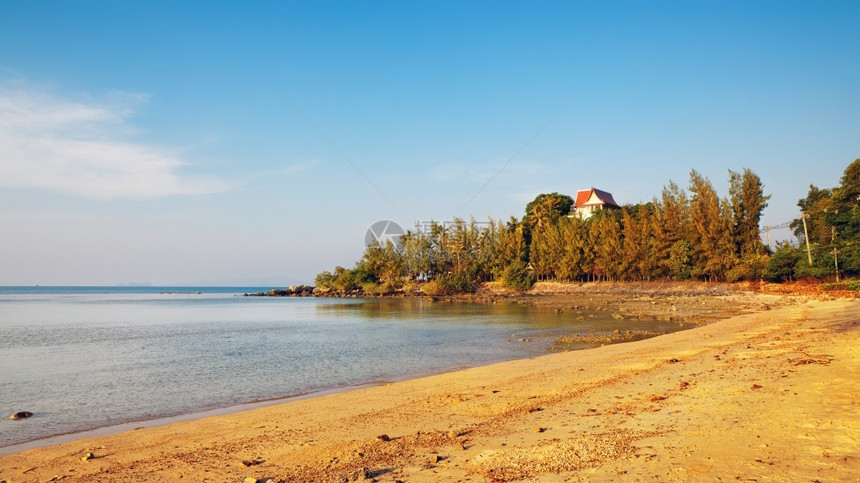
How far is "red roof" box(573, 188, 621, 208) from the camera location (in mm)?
101000

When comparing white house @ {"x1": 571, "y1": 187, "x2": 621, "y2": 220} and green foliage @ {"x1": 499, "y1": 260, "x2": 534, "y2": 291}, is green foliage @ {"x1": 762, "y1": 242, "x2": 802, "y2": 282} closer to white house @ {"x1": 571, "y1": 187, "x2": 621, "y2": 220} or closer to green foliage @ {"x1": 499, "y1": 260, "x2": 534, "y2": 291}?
green foliage @ {"x1": 499, "y1": 260, "x2": 534, "y2": 291}

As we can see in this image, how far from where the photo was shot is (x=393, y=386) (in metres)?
14.3

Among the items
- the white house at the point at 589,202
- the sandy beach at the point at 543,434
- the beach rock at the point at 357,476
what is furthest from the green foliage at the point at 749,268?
the beach rock at the point at 357,476

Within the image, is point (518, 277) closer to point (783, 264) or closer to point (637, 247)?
point (637, 247)

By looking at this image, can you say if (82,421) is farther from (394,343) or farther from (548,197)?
(548,197)

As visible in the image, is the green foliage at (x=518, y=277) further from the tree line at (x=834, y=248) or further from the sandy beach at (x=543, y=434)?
the sandy beach at (x=543, y=434)

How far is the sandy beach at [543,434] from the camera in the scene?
19.5 ft

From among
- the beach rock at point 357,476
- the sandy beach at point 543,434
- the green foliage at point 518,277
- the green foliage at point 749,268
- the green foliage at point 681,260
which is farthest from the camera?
the green foliage at point 518,277

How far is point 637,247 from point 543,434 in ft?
233

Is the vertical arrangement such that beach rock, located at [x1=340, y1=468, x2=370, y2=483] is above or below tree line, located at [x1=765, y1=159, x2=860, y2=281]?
below

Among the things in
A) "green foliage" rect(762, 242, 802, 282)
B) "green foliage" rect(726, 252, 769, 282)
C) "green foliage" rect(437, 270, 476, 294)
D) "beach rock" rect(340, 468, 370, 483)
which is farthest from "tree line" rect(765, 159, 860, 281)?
"beach rock" rect(340, 468, 370, 483)

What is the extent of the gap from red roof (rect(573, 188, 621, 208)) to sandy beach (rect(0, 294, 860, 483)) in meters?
90.8

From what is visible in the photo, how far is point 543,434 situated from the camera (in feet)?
25.2

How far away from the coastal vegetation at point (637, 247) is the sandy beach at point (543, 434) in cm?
4648
